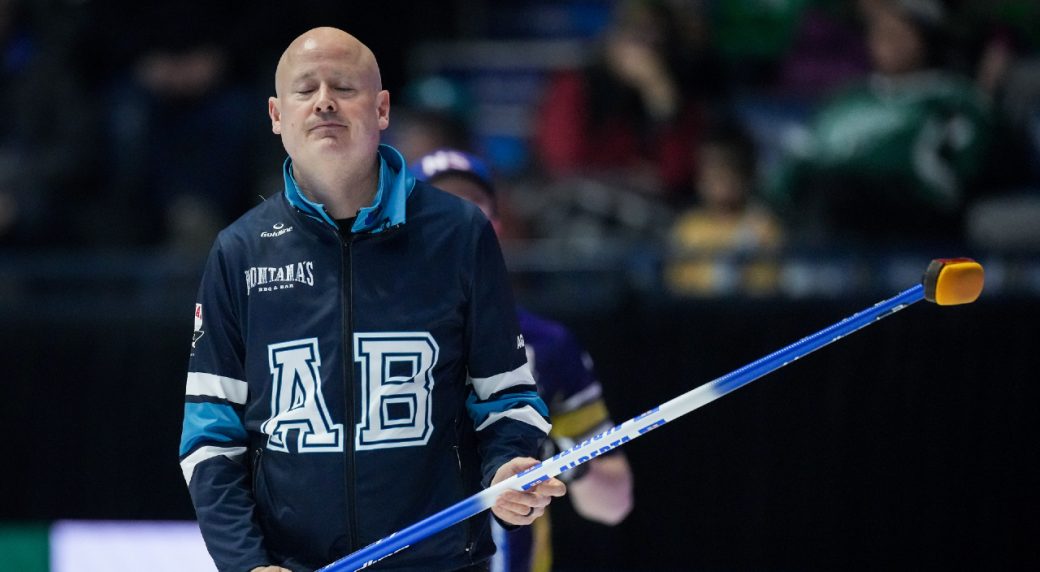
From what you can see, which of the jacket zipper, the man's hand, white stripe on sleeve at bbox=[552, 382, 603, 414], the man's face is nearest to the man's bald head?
the man's face

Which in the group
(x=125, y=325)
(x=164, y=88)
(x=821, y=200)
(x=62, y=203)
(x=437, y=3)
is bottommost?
(x=125, y=325)

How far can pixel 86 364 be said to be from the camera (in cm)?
579

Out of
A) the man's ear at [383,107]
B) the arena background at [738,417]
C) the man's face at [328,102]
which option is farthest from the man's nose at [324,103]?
the arena background at [738,417]

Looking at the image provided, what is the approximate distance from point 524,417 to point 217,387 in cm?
58

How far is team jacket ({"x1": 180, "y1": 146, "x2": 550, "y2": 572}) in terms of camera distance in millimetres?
2648

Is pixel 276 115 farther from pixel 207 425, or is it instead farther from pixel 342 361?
pixel 207 425

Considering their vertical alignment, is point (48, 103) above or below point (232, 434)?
above

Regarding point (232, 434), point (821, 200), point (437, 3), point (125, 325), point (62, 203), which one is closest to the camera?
point (232, 434)

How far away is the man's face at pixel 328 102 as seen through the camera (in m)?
2.63

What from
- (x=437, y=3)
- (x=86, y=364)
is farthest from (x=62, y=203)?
(x=437, y=3)

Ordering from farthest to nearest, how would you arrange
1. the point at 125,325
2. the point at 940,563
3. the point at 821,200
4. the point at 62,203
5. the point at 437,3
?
the point at 437,3 → the point at 62,203 → the point at 821,200 → the point at 125,325 → the point at 940,563

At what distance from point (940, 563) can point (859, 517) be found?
0.34 m

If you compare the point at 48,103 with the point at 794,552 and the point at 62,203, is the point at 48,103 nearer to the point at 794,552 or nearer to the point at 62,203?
the point at 62,203

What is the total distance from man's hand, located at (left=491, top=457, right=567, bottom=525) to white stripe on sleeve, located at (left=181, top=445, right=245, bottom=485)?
496 mm
